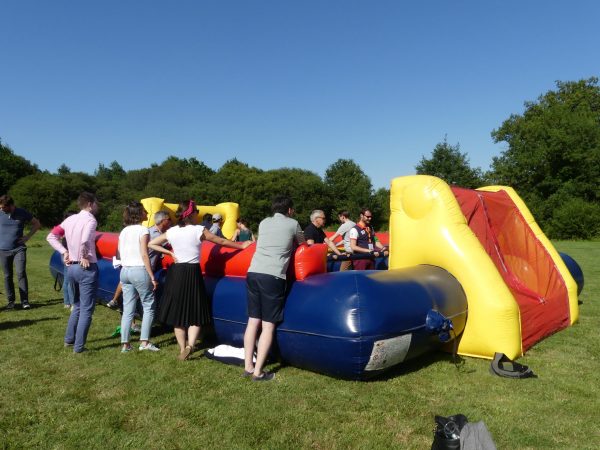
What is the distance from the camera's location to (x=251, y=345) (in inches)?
164

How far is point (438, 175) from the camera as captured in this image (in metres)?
39.1

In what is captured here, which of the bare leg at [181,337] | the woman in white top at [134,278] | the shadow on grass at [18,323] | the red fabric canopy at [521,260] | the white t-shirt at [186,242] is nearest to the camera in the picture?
the white t-shirt at [186,242]

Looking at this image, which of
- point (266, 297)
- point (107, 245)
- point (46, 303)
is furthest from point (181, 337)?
point (46, 303)

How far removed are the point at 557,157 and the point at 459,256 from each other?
32.4 meters

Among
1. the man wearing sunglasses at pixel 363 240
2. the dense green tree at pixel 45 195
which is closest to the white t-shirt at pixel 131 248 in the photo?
the man wearing sunglasses at pixel 363 240

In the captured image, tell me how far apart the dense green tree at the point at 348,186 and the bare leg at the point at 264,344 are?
37.7 metres

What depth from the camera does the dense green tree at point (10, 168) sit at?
46.7 metres

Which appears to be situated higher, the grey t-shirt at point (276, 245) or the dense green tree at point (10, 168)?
the dense green tree at point (10, 168)

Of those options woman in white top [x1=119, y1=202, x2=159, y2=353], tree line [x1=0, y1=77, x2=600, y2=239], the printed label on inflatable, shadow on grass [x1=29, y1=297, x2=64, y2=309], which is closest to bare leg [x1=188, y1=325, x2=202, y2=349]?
woman in white top [x1=119, y1=202, x2=159, y2=353]

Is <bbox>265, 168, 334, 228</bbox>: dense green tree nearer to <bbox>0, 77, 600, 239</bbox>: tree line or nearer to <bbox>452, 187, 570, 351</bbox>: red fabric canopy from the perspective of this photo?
<bbox>0, 77, 600, 239</bbox>: tree line

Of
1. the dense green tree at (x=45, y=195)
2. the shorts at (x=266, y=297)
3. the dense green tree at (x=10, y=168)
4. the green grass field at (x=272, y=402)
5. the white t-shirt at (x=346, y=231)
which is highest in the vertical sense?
the dense green tree at (x=10, y=168)

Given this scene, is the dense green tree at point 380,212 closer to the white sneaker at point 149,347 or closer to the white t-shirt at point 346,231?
the white t-shirt at point 346,231

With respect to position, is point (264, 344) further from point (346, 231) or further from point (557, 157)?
point (557, 157)

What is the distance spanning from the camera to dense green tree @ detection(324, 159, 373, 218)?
4478 cm
